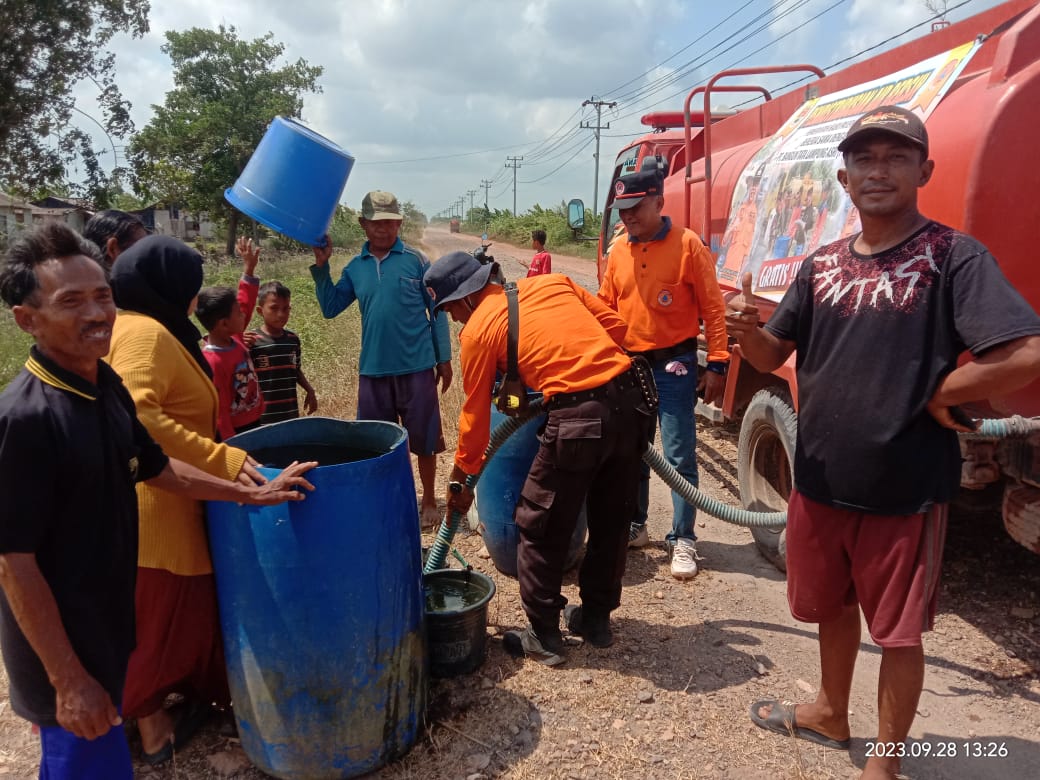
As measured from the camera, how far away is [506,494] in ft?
12.4

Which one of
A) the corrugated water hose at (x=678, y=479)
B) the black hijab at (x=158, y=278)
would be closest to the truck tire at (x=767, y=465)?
the corrugated water hose at (x=678, y=479)

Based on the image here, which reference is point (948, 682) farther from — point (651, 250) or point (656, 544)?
point (651, 250)

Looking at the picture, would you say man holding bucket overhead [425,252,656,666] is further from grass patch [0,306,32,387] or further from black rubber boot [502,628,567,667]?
grass patch [0,306,32,387]

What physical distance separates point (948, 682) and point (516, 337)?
227cm

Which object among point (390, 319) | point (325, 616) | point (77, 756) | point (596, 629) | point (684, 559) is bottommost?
point (596, 629)

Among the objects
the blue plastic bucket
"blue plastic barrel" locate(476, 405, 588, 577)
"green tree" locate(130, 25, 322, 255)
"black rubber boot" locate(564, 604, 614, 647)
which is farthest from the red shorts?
"green tree" locate(130, 25, 322, 255)

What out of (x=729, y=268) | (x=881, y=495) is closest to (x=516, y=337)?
(x=881, y=495)

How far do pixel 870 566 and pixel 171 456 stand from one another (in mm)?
2161

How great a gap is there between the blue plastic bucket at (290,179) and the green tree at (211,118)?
93.1 ft

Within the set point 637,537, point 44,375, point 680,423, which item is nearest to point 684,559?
point 637,537

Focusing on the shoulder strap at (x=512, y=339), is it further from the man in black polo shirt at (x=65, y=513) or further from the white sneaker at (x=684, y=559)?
the white sneaker at (x=684, y=559)

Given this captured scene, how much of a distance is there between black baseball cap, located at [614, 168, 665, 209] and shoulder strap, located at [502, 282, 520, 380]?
41.2 inches

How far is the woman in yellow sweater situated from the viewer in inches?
88.7

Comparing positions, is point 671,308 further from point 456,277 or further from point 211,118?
point 211,118
